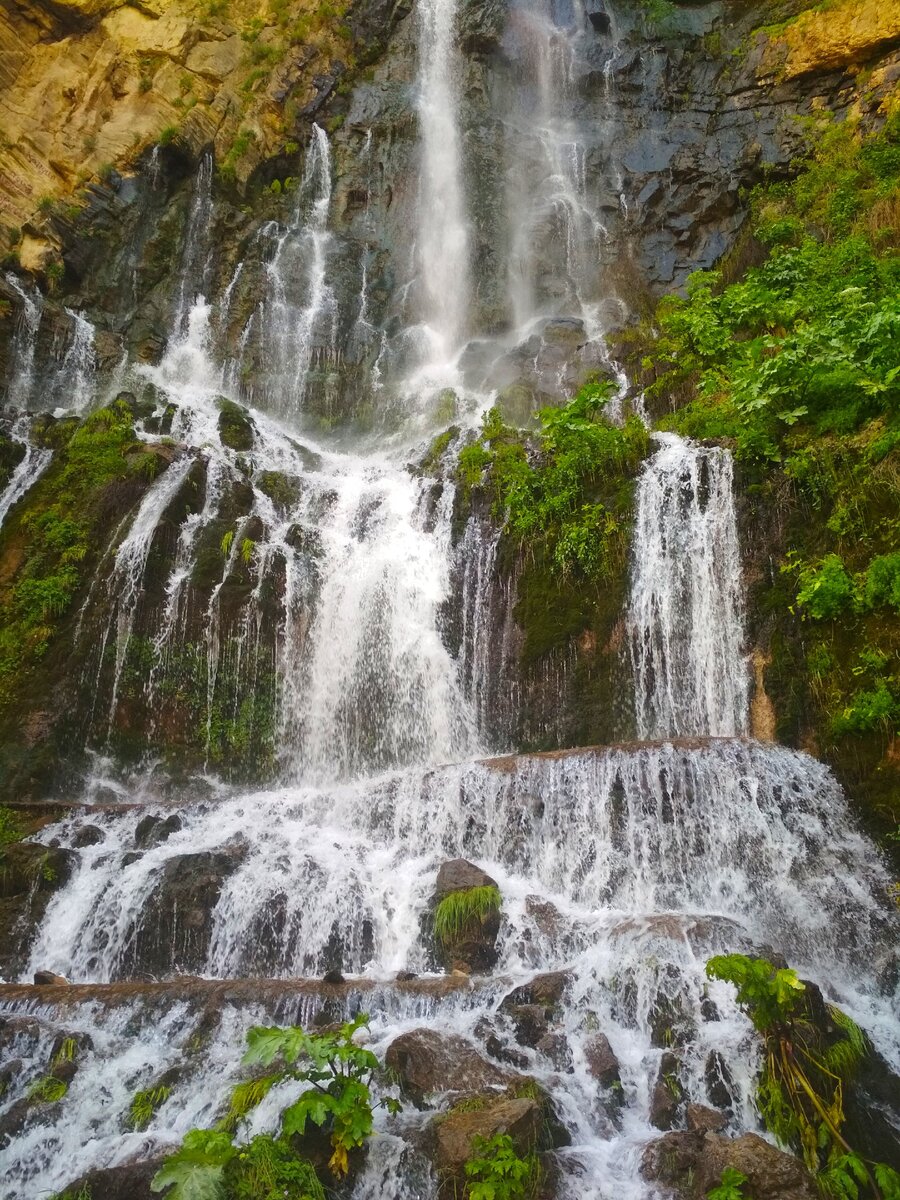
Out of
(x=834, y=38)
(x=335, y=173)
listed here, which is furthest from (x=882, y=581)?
(x=335, y=173)

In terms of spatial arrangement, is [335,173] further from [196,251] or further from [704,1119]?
[704,1119]

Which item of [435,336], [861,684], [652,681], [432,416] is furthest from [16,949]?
[435,336]

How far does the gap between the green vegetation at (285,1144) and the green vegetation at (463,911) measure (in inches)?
109

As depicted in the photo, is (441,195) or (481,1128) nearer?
(481,1128)

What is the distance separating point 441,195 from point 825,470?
59.0 ft

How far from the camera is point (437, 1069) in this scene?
528 cm

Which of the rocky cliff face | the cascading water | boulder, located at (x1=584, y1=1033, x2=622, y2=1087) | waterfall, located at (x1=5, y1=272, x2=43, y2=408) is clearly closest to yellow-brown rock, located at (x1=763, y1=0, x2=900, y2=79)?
the rocky cliff face

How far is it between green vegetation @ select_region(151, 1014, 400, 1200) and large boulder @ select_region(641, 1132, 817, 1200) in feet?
5.60

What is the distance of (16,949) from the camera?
7941 millimetres

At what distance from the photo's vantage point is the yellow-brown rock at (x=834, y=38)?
1819 centimetres

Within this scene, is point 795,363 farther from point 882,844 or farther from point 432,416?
point 432,416

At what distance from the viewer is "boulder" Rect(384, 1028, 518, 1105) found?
16.9 ft

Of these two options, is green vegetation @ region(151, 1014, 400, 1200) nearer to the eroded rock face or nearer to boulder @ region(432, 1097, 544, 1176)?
boulder @ region(432, 1097, 544, 1176)

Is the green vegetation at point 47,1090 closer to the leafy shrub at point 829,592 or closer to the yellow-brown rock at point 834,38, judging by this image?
the leafy shrub at point 829,592
